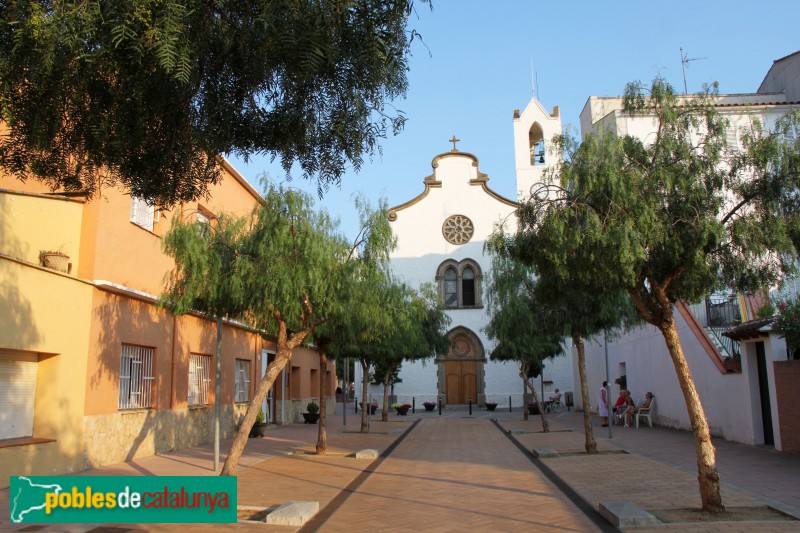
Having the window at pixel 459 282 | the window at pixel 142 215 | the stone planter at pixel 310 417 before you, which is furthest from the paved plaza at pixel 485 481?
the window at pixel 459 282

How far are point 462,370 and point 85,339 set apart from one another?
33.1 meters

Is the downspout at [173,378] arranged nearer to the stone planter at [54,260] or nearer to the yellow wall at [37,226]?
the yellow wall at [37,226]

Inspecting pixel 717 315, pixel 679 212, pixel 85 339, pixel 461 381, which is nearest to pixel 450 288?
pixel 461 381

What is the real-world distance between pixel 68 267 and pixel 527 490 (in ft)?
30.3

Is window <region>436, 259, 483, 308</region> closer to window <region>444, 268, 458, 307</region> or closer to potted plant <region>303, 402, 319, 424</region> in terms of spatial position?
window <region>444, 268, 458, 307</region>

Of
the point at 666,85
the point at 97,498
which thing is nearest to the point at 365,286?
the point at 666,85

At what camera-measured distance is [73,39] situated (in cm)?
473

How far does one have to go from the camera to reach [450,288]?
44625mm

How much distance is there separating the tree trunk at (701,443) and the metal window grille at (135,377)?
35.7ft

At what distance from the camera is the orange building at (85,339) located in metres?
11.0

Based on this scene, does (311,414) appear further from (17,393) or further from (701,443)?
(701,443)

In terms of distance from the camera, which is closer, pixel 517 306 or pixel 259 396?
pixel 259 396

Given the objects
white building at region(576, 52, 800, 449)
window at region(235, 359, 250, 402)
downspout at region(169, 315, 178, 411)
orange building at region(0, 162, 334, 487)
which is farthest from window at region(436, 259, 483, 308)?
downspout at region(169, 315, 178, 411)

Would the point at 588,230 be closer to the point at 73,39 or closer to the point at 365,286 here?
the point at 365,286
